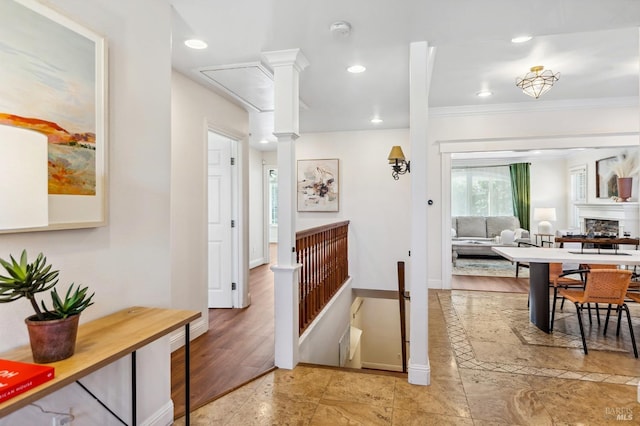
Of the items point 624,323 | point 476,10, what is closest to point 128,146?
point 476,10

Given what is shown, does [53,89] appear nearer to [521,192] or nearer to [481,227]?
[481,227]

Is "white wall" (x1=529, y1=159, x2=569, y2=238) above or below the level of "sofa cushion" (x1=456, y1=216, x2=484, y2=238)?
above

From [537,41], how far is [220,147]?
3.20 meters

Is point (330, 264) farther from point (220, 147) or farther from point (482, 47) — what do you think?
point (482, 47)

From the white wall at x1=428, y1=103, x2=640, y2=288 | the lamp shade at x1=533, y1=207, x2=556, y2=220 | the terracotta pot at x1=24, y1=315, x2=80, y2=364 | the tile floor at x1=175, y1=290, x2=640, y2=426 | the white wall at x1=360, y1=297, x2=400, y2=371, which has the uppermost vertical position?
the white wall at x1=428, y1=103, x2=640, y2=288

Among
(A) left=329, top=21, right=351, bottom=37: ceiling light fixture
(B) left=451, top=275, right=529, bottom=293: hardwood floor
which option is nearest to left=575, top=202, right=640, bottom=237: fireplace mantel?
(B) left=451, top=275, right=529, bottom=293: hardwood floor

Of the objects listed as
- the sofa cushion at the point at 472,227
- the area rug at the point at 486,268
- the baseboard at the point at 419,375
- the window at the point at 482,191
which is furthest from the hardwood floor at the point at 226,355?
the window at the point at 482,191

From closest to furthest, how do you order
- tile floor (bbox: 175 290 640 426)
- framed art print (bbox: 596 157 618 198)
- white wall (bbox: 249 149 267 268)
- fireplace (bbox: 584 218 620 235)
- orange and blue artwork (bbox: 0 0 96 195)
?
orange and blue artwork (bbox: 0 0 96 195) → tile floor (bbox: 175 290 640 426) → fireplace (bbox: 584 218 620 235) → framed art print (bbox: 596 157 618 198) → white wall (bbox: 249 149 267 268)

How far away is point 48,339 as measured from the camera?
1.13 m

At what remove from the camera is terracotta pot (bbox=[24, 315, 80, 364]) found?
3.69 ft

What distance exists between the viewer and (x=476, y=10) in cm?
207

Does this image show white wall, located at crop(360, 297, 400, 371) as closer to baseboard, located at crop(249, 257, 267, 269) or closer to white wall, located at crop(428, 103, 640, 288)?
white wall, located at crop(428, 103, 640, 288)

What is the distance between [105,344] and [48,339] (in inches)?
8.0

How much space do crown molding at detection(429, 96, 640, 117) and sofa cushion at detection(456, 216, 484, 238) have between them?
4572 mm
